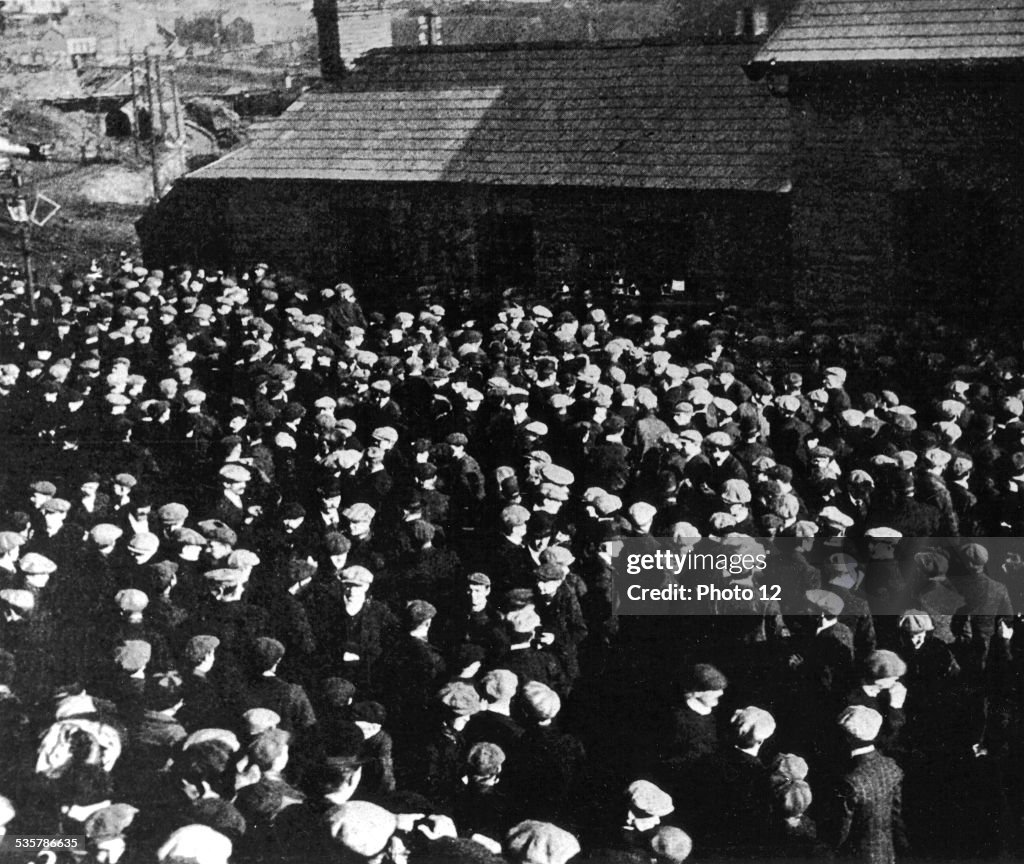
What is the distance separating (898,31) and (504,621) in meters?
9.33

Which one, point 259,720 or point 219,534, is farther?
point 219,534

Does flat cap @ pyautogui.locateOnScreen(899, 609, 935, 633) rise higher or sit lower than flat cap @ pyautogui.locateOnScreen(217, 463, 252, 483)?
lower

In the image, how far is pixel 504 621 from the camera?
480cm

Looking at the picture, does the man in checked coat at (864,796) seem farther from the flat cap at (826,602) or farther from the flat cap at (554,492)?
the flat cap at (554,492)

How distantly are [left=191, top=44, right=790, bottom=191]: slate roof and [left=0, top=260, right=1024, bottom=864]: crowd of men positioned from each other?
586cm

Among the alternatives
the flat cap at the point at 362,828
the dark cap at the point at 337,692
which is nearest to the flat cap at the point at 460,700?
the dark cap at the point at 337,692

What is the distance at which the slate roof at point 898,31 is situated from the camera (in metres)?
10.8

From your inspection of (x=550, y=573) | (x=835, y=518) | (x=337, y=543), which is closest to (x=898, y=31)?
(x=835, y=518)

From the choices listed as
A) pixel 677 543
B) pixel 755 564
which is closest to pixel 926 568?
pixel 755 564

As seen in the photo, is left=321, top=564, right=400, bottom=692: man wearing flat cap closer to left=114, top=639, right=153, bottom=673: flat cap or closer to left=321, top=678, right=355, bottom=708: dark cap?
left=321, top=678, right=355, bottom=708: dark cap

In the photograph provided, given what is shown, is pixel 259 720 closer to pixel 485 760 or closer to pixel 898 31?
pixel 485 760

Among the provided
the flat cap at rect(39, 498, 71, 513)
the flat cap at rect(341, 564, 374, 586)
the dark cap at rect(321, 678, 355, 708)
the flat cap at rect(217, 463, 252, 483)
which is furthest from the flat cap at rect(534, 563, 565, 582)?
the flat cap at rect(39, 498, 71, 513)

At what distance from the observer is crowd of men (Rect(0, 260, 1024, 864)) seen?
3.95m

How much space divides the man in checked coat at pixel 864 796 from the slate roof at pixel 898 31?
9162 millimetres
